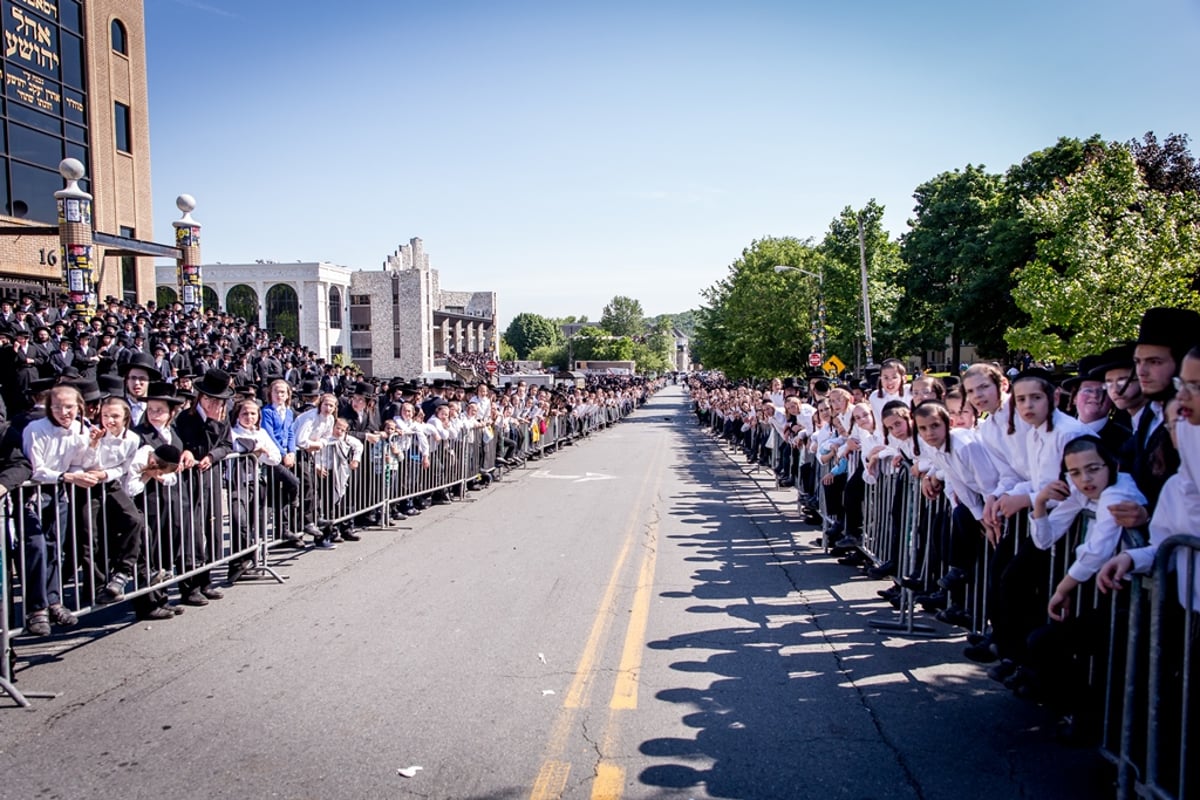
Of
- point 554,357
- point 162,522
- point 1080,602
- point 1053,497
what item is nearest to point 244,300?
point 554,357

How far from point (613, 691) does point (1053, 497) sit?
2849 millimetres

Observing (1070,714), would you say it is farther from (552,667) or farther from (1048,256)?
(1048,256)

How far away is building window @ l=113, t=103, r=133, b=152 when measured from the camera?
3312 cm

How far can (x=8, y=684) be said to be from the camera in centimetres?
500

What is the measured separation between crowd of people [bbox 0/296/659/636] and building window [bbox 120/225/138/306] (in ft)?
60.5

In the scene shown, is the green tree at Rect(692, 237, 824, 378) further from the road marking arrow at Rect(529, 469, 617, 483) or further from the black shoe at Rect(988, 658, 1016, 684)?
the black shoe at Rect(988, 658, 1016, 684)

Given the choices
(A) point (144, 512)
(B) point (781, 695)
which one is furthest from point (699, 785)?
(A) point (144, 512)

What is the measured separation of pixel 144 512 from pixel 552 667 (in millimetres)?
3710

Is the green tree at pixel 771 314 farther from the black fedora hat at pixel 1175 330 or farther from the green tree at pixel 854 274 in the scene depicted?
the black fedora hat at pixel 1175 330

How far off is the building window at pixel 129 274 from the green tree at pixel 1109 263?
109 ft

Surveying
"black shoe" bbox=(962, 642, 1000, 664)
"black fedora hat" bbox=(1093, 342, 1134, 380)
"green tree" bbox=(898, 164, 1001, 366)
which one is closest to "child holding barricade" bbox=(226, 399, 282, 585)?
"black shoe" bbox=(962, 642, 1000, 664)

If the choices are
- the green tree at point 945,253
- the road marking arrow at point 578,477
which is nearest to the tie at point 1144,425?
the road marking arrow at point 578,477

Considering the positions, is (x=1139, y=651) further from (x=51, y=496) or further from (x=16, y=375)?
(x=16, y=375)

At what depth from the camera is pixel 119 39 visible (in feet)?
109
